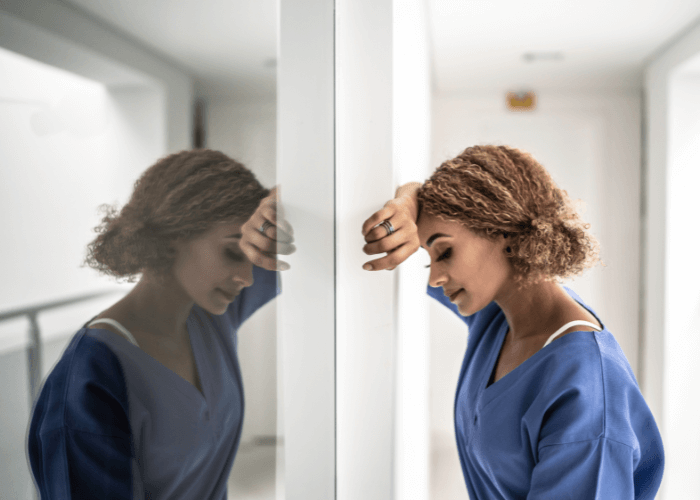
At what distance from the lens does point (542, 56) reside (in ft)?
6.79

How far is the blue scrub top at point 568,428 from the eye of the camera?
662mm

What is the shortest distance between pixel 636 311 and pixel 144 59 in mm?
2986

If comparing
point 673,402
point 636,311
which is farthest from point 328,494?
point 636,311

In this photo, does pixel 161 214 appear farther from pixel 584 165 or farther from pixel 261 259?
pixel 584 165

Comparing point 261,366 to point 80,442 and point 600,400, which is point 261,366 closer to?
point 80,442

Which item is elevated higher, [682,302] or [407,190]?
[407,190]

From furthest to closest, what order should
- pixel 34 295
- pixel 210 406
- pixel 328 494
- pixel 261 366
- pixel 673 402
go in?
pixel 673 402, pixel 328 494, pixel 261 366, pixel 210 406, pixel 34 295

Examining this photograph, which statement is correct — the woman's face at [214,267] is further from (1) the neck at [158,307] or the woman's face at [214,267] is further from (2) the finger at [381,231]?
(2) the finger at [381,231]

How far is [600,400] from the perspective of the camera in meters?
0.69

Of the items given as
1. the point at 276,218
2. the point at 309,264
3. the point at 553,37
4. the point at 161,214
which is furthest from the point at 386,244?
the point at 553,37

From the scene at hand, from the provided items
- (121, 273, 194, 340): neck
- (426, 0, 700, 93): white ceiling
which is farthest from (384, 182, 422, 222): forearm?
(426, 0, 700, 93): white ceiling

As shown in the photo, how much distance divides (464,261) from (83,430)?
27.8 inches

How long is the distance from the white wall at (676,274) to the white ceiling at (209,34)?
2431 millimetres

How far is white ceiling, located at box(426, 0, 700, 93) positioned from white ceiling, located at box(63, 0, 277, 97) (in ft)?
4.94
